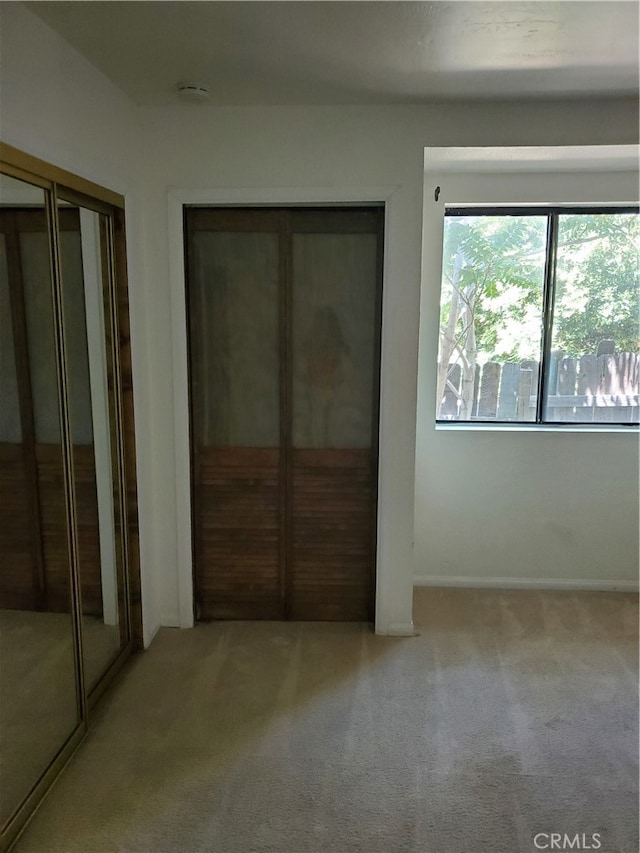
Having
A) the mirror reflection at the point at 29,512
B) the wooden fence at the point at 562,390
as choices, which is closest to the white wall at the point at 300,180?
the mirror reflection at the point at 29,512

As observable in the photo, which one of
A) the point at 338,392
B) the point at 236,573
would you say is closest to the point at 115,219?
the point at 338,392

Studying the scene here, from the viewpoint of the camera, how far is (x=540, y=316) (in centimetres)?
363

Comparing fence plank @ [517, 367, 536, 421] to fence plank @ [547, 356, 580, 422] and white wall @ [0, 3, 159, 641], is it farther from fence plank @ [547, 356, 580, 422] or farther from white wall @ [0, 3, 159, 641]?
white wall @ [0, 3, 159, 641]

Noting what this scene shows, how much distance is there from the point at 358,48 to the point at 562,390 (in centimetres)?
228

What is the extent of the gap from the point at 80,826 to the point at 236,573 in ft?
4.71

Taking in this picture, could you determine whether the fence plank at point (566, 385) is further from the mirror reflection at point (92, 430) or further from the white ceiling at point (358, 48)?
the mirror reflection at point (92, 430)

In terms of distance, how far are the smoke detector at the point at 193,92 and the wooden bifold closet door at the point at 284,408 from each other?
0.49 meters

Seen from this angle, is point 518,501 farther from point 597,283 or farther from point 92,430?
point 92,430

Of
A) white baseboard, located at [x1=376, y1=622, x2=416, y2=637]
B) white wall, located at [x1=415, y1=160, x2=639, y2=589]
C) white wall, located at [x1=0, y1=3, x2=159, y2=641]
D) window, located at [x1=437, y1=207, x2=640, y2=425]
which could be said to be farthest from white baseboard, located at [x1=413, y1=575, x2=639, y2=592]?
white wall, located at [x1=0, y1=3, x2=159, y2=641]

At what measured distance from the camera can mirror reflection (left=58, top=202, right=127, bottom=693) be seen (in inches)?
94.2

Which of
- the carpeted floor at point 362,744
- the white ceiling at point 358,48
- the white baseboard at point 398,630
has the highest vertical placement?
the white ceiling at point 358,48

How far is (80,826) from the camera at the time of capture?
2020 millimetres

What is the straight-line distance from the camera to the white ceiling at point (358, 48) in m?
1.91

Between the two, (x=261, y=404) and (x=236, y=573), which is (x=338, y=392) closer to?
(x=261, y=404)
